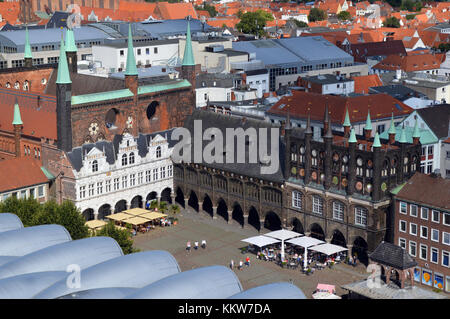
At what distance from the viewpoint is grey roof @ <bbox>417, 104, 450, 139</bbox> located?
144312mm

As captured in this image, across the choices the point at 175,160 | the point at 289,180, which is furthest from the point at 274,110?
the point at 289,180

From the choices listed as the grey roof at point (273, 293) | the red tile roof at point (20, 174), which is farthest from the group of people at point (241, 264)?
the grey roof at point (273, 293)

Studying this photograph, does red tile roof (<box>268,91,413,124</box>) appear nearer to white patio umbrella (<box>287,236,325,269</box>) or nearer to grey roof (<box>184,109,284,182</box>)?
grey roof (<box>184,109,284,182</box>)

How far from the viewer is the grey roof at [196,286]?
82250 mm

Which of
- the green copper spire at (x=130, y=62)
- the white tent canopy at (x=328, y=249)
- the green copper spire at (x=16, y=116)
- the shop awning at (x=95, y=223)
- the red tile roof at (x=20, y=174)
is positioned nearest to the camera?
the white tent canopy at (x=328, y=249)

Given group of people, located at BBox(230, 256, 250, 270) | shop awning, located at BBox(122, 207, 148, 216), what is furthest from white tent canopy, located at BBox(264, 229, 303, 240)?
shop awning, located at BBox(122, 207, 148, 216)

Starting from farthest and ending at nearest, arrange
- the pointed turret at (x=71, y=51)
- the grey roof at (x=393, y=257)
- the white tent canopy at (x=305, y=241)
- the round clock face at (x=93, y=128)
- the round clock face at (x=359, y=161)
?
the pointed turret at (x=71, y=51) → the round clock face at (x=93, y=128) → the white tent canopy at (x=305, y=241) → the round clock face at (x=359, y=161) → the grey roof at (x=393, y=257)

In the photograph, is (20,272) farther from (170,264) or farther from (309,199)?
(309,199)

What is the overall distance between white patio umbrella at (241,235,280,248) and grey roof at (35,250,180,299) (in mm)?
31238

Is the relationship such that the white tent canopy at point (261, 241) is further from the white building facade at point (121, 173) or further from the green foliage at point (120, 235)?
the white building facade at point (121, 173)

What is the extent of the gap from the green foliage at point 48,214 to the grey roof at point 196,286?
37.5 metres

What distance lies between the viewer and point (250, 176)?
137625mm

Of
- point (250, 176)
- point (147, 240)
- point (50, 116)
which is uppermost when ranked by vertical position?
point (50, 116)

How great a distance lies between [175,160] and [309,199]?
29.9m
